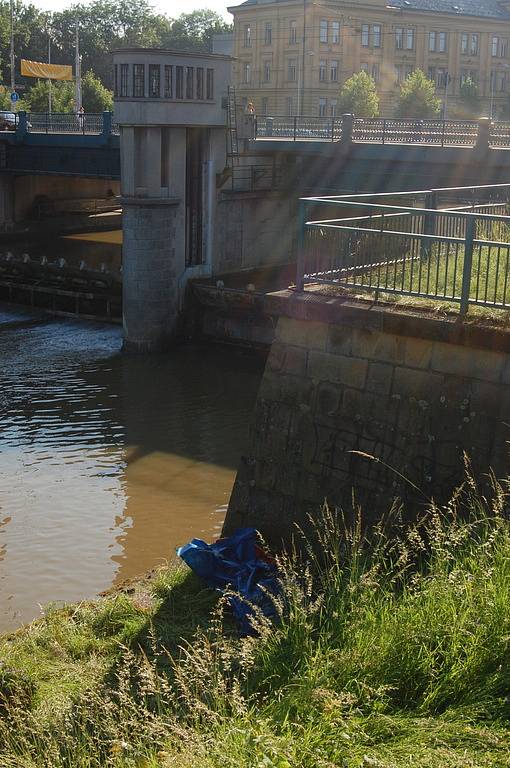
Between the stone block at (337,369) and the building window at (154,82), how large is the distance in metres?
18.9

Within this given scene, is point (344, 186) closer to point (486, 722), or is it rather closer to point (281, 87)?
point (486, 722)

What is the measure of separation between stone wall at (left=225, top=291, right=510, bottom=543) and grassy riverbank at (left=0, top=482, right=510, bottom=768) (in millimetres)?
1609

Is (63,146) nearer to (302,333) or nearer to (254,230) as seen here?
(254,230)

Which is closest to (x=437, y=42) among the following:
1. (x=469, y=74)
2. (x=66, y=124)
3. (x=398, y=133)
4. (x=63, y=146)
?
(x=469, y=74)

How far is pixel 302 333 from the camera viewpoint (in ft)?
32.2

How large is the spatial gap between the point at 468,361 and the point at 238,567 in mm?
2692

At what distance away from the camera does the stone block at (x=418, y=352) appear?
8.94 m

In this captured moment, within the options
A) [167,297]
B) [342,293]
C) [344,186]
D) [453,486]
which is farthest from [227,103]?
[453,486]

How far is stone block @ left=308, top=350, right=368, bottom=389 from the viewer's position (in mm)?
9383

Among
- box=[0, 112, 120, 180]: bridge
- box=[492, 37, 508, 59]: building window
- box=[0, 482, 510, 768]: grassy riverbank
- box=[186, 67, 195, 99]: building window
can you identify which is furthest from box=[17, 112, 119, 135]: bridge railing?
box=[492, 37, 508, 59]: building window

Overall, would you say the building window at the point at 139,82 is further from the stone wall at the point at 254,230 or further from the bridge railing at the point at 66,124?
the bridge railing at the point at 66,124

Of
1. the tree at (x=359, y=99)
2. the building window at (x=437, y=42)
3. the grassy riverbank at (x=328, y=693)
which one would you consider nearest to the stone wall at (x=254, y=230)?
the grassy riverbank at (x=328, y=693)

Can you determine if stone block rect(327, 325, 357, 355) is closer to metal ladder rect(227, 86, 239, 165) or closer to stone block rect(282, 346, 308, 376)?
stone block rect(282, 346, 308, 376)

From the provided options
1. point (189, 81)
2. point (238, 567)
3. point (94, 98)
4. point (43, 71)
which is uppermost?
point (43, 71)
